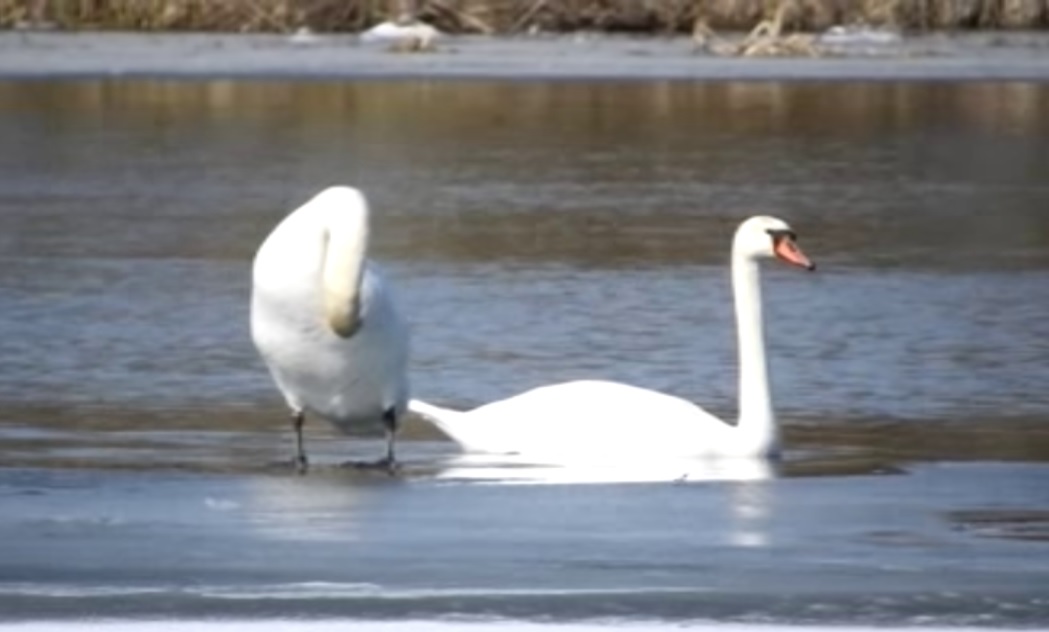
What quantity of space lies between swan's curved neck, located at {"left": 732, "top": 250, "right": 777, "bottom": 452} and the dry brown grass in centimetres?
2184

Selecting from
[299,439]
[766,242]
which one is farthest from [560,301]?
[299,439]

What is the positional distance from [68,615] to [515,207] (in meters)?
11.3

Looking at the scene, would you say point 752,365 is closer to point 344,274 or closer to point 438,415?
point 438,415

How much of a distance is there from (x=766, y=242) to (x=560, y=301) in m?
3.63

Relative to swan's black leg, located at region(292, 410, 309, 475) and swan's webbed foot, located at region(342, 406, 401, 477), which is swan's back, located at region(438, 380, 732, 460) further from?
swan's black leg, located at region(292, 410, 309, 475)

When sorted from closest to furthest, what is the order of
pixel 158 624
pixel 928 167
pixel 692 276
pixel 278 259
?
pixel 158 624 → pixel 278 259 → pixel 692 276 → pixel 928 167

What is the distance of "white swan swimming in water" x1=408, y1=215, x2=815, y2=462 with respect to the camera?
31.2 feet

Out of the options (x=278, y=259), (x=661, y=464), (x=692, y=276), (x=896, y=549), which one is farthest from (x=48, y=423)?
(x=692, y=276)

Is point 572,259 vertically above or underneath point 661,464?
underneath

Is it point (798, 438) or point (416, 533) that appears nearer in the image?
point (416, 533)

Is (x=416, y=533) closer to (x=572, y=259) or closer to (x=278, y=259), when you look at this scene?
(x=278, y=259)

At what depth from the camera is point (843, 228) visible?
1717 centimetres

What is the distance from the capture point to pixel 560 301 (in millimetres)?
13984

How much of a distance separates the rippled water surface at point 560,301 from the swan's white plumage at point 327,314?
11.3 inches
